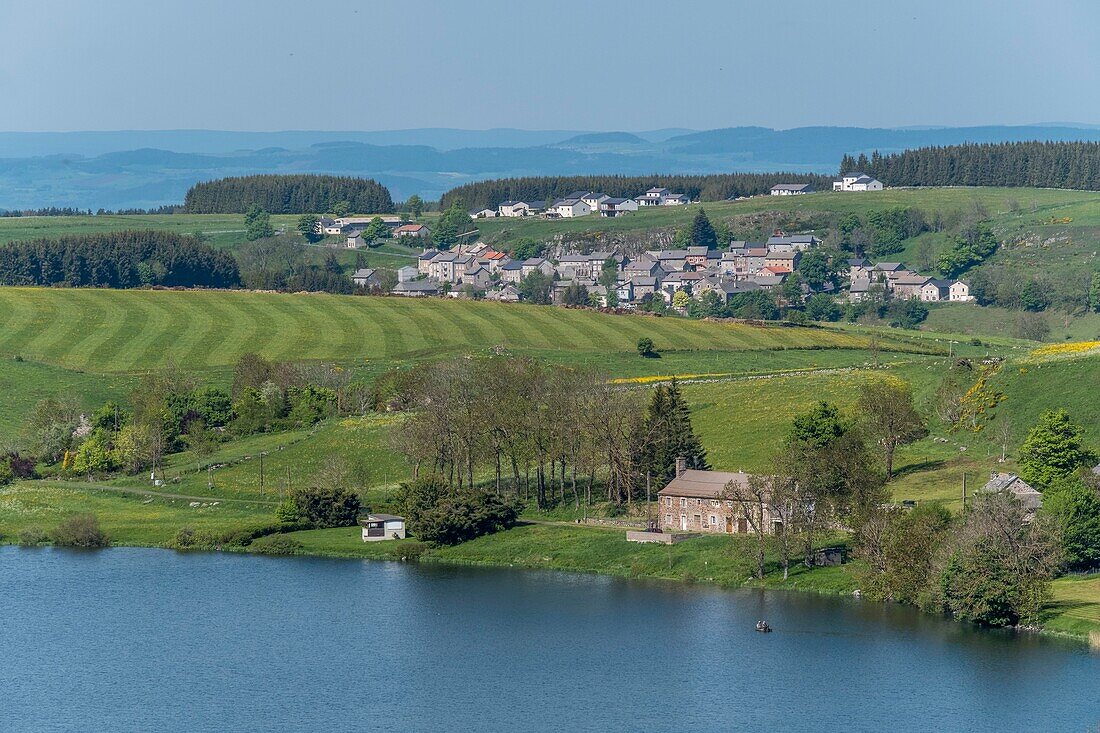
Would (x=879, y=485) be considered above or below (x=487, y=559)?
above

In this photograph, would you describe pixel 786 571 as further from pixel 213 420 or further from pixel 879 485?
pixel 213 420

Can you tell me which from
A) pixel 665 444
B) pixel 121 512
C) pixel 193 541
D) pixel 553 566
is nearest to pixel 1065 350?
pixel 665 444

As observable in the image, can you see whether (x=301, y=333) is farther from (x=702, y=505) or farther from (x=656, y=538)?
(x=656, y=538)

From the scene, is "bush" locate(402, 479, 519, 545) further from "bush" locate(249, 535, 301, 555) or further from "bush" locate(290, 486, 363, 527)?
"bush" locate(249, 535, 301, 555)

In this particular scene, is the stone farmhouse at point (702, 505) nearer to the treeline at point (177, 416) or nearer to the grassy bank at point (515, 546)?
the grassy bank at point (515, 546)

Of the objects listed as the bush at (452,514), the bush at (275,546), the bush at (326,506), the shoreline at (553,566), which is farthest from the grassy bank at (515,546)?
the bush at (326,506)

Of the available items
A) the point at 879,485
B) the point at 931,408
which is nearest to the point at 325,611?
the point at 879,485

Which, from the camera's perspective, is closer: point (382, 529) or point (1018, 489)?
point (1018, 489)
